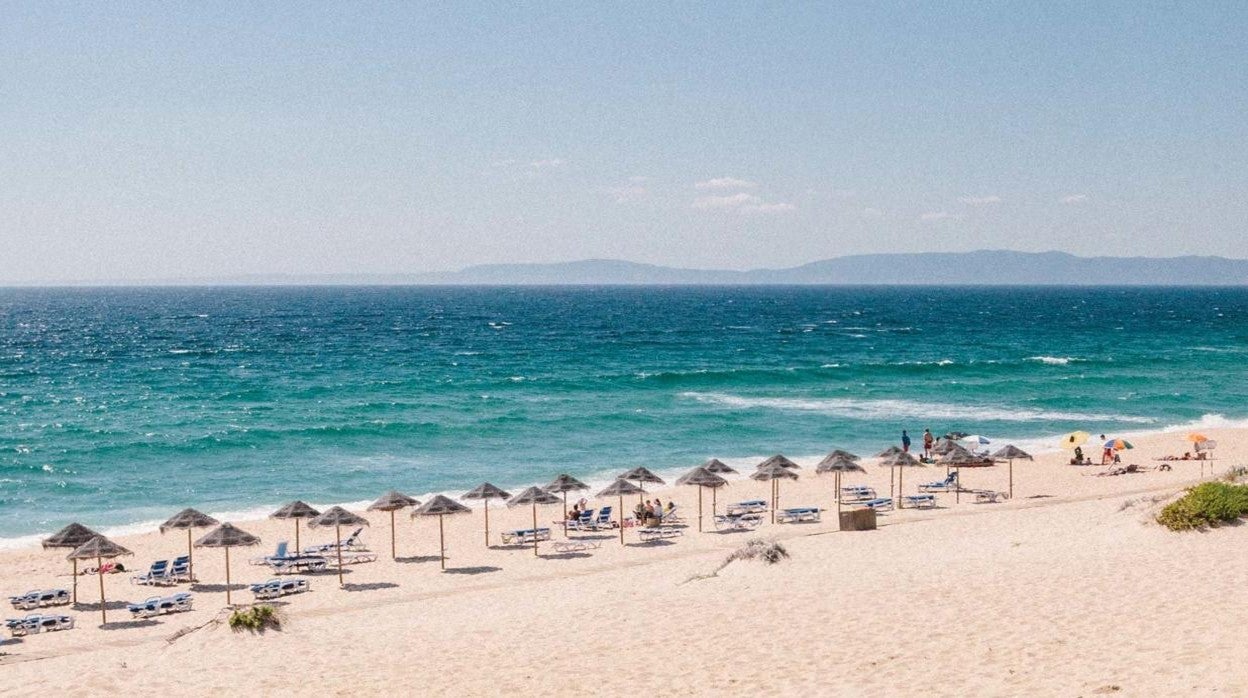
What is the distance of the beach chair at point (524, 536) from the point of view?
77.8 ft

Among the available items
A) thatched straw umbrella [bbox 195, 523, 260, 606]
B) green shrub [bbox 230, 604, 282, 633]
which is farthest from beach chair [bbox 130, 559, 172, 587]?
green shrub [bbox 230, 604, 282, 633]

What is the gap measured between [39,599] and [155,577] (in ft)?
7.22

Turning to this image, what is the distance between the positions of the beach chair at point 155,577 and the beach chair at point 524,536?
743 cm

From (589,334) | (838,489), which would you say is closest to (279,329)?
(589,334)

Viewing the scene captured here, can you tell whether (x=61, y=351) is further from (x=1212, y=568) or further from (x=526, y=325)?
(x=1212, y=568)

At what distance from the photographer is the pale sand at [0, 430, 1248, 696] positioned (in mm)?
11383

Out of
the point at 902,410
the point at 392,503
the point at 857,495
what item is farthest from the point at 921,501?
the point at 902,410

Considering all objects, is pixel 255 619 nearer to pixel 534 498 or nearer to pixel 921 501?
pixel 534 498

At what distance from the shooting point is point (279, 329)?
98188mm

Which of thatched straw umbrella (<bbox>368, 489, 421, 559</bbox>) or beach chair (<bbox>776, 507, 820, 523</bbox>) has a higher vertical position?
thatched straw umbrella (<bbox>368, 489, 421, 559</bbox>)

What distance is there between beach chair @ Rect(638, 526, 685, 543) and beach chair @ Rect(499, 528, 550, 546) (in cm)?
236

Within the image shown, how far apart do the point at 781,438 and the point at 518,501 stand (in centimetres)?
1905

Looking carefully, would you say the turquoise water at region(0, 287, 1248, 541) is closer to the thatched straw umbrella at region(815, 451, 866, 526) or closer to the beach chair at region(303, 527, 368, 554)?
the beach chair at region(303, 527, 368, 554)

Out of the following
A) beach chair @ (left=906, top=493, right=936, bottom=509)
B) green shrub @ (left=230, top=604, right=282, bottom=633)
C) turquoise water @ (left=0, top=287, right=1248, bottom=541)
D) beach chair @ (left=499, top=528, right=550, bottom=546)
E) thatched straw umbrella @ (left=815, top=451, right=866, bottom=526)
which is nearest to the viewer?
green shrub @ (left=230, top=604, right=282, bottom=633)
